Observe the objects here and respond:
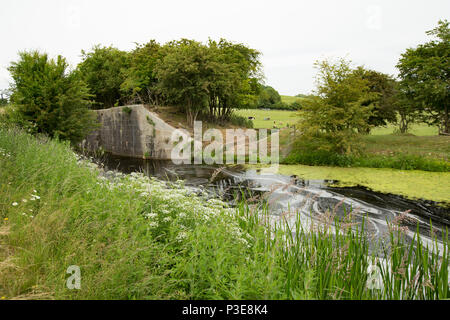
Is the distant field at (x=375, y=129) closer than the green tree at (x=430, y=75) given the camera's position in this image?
No

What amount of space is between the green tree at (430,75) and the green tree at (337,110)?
144 inches

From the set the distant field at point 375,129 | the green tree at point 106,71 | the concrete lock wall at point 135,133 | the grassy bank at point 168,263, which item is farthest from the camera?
the green tree at point 106,71

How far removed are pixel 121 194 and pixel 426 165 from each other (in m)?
13.5

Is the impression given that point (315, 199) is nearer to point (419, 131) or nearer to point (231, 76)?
point (231, 76)

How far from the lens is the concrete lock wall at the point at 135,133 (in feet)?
63.5

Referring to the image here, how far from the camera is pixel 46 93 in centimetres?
1211

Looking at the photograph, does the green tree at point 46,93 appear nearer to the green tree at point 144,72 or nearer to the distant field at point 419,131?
the green tree at point 144,72

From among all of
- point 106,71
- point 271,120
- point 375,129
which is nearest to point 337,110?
point 375,129

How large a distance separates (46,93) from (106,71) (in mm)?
15667

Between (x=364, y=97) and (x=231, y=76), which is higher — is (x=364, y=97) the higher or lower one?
the lower one

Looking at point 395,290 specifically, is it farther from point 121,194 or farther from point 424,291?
point 121,194

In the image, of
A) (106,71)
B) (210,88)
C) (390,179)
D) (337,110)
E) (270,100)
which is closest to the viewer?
(390,179)

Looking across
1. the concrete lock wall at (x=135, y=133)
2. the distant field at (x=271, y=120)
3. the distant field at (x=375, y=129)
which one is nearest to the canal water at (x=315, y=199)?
the concrete lock wall at (x=135, y=133)
